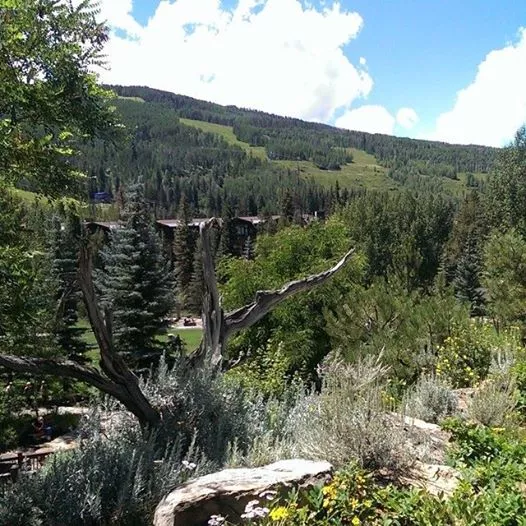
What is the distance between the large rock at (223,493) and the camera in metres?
3.01

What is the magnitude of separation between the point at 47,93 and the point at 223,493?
14.0 ft

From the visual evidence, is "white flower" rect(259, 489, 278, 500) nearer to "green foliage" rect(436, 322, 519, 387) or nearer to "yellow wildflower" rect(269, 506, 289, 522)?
"yellow wildflower" rect(269, 506, 289, 522)

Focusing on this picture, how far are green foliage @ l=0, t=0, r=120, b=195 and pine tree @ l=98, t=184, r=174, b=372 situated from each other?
47.6 feet

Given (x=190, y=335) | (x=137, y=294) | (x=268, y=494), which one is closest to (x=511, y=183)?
(x=190, y=335)

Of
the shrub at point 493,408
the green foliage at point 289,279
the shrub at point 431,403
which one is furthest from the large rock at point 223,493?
the green foliage at point 289,279

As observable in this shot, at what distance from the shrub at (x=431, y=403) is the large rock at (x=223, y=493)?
2.81 m

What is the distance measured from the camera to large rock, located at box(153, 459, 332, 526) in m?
3.01

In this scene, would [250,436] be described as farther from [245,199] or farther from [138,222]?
[245,199]

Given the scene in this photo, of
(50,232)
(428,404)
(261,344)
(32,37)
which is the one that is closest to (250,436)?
(428,404)

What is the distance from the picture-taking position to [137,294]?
65.6ft

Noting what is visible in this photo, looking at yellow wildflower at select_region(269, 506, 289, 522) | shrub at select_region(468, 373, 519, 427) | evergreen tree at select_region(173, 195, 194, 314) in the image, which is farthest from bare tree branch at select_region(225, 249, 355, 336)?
evergreen tree at select_region(173, 195, 194, 314)

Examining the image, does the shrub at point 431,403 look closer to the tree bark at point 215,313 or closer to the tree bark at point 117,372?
the tree bark at point 215,313

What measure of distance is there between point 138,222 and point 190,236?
3978 centimetres

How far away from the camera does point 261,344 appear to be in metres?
17.4
